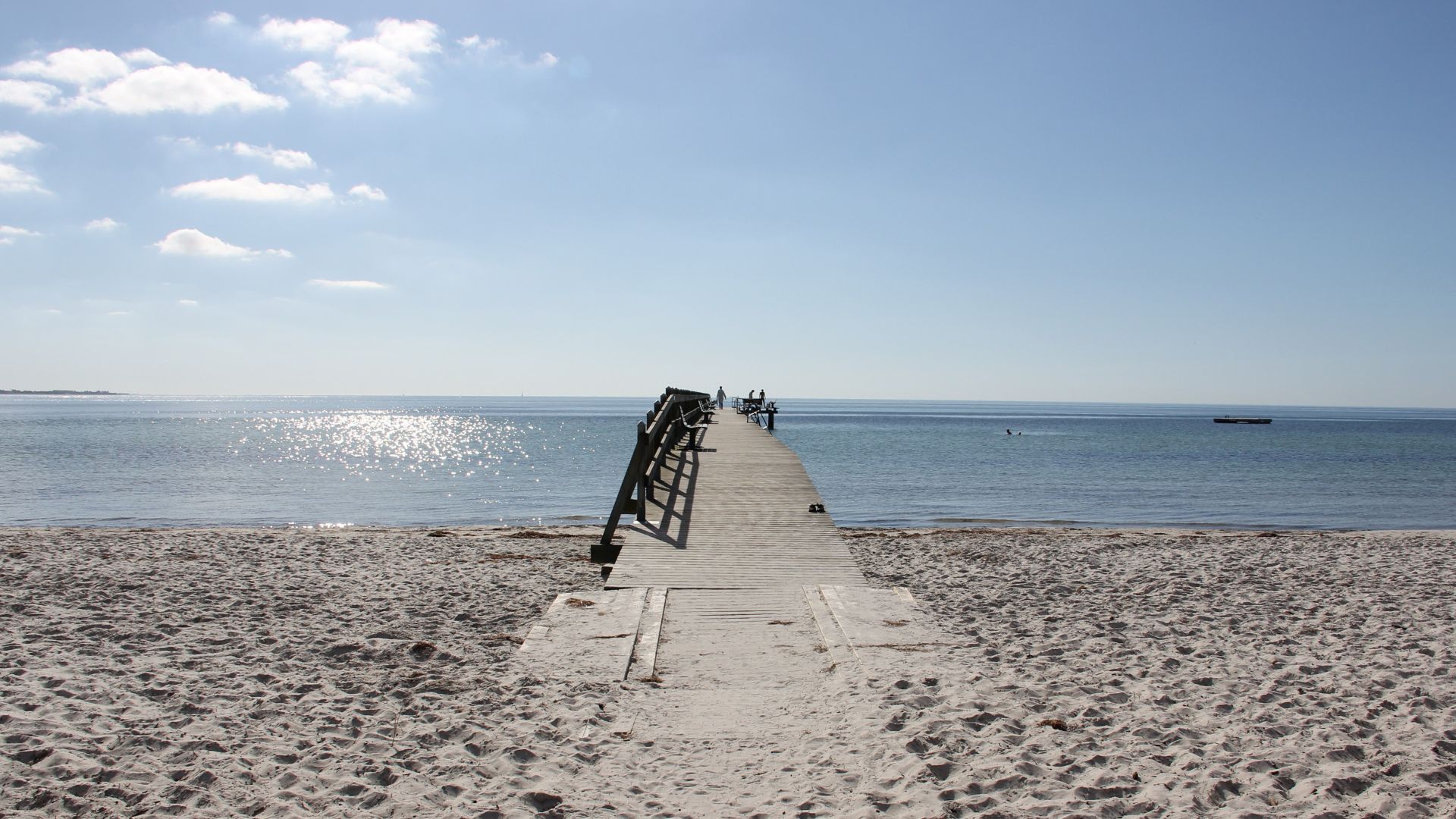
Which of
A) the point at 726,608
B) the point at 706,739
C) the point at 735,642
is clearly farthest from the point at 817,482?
the point at 706,739

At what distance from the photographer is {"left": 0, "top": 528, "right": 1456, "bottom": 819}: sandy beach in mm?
3990

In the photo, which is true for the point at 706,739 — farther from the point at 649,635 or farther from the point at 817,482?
the point at 817,482

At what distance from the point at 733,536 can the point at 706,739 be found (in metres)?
4.98

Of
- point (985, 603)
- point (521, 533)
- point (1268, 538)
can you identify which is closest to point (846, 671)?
point (985, 603)

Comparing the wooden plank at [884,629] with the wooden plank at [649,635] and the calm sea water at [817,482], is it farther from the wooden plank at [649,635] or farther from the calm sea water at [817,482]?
the calm sea water at [817,482]

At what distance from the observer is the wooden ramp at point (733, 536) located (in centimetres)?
802

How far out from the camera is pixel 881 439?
58062mm

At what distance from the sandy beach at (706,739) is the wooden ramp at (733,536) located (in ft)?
3.90

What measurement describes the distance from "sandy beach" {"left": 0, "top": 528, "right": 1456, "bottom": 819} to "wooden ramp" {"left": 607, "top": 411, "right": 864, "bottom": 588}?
3.90 feet

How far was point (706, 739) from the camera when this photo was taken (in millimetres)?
4637

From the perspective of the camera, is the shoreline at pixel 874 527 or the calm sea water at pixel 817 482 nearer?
the shoreline at pixel 874 527

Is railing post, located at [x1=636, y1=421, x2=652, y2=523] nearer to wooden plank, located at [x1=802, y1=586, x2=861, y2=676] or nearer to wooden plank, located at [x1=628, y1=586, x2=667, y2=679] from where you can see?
wooden plank, located at [x1=628, y1=586, x2=667, y2=679]

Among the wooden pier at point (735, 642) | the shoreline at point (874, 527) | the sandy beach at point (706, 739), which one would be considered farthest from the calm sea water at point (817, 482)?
the sandy beach at point (706, 739)

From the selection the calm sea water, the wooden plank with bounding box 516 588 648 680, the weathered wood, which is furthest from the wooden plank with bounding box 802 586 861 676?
the calm sea water
